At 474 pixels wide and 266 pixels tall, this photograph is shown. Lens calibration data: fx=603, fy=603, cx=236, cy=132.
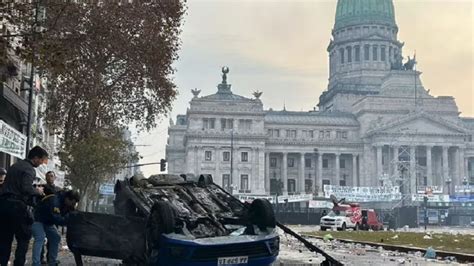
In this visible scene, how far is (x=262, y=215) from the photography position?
9422mm

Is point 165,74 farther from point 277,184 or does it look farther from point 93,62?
point 277,184

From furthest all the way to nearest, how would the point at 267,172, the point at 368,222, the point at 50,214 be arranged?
the point at 267,172 → the point at 368,222 → the point at 50,214

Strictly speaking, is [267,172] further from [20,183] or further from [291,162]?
[20,183]

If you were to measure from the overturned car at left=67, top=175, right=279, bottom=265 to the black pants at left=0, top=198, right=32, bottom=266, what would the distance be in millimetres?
690

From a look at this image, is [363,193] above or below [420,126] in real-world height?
below

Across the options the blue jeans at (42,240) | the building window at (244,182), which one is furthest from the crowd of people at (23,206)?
the building window at (244,182)

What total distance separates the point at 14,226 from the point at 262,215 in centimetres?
390

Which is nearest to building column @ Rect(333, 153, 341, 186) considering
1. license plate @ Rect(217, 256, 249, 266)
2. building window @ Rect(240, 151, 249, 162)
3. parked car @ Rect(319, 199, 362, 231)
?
building window @ Rect(240, 151, 249, 162)

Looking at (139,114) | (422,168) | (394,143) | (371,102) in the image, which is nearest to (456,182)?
(422,168)

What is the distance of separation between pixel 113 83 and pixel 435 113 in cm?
8824

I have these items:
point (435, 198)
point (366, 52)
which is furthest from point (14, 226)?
point (366, 52)

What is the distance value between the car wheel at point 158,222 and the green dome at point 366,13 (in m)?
123

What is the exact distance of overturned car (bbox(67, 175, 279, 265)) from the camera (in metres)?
8.41

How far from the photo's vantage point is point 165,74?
28703 mm
